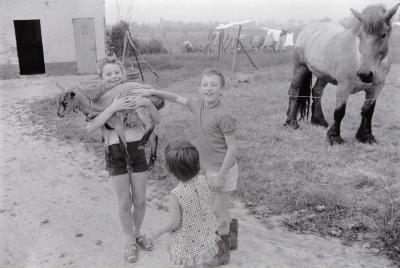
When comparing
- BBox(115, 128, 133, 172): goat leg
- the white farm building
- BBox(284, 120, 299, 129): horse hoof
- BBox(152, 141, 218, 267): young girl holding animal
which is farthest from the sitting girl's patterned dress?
the white farm building

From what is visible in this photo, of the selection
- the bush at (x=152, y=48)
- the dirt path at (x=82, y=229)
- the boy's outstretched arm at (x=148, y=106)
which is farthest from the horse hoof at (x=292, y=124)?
the bush at (x=152, y=48)

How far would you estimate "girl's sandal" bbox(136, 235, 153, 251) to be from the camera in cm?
318

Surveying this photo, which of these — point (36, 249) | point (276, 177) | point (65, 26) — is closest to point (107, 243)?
point (36, 249)

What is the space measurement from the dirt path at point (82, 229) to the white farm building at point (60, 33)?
874 cm

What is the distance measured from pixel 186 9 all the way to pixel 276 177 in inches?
5317

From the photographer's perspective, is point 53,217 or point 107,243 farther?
point 53,217

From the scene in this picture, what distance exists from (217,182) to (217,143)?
0.27 meters

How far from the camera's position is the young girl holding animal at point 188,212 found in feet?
7.13

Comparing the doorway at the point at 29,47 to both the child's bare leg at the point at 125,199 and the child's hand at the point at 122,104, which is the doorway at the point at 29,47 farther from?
the child's hand at the point at 122,104

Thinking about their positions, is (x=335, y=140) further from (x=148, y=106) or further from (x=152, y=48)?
(x=152, y=48)

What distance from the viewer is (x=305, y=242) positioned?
3336 millimetres

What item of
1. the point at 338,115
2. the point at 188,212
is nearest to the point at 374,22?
the point at 338,115

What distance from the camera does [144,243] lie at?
10.5ft

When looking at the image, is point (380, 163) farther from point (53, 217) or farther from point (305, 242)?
point (53, 217)
